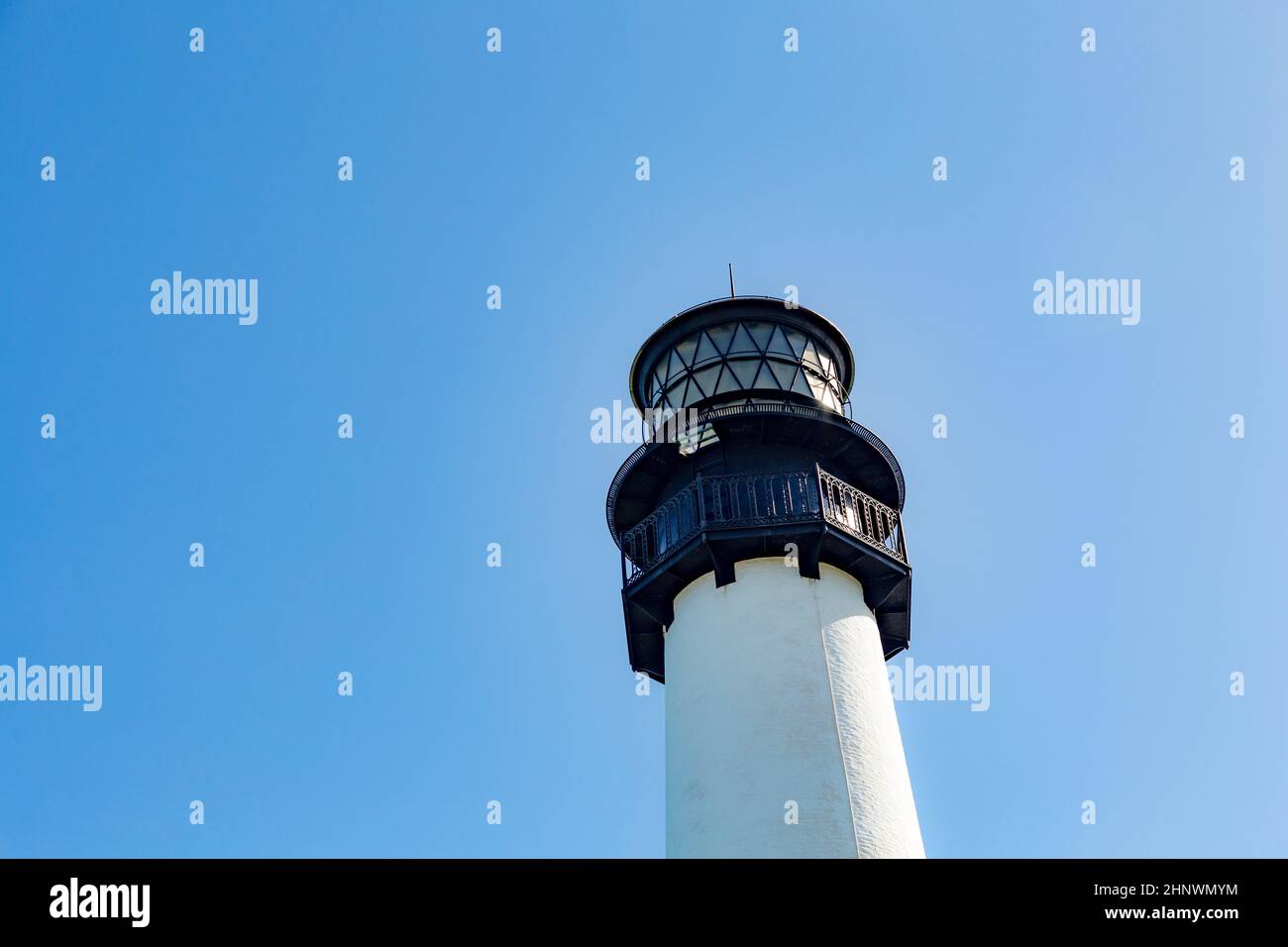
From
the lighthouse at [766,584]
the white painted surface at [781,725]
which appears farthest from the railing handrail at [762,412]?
the white painted surface at [781,725]

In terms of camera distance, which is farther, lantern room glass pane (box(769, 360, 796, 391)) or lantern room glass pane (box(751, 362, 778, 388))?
lantern room glass pane (box(769, 360, 796, 391))

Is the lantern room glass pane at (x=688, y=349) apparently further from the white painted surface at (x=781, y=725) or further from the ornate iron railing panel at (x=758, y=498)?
the white painted surface at (x=781, y=725)

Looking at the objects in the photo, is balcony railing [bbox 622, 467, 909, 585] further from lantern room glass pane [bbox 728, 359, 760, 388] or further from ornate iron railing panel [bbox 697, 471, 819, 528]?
lantern room glass pane [bbox 728, 359, 760, 388]

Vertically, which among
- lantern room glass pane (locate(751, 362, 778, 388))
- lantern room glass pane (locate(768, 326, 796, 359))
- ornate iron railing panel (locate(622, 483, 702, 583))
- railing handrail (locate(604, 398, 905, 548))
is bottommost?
ornate iron railing panel (locate(622, 483, 702, 583))

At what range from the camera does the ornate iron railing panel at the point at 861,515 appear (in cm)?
2389

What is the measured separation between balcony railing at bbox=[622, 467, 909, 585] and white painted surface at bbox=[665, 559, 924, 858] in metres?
0.99

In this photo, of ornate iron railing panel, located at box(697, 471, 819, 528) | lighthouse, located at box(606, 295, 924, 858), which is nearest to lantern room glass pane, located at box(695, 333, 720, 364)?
lighthouse, located at box(606, 295, 924, 858)

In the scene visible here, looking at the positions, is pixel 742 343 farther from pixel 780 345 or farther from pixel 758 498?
pixel 758 498

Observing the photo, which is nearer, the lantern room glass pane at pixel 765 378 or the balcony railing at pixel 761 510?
the balcony railing at pixel 761 510

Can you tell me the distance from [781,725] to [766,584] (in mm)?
3147

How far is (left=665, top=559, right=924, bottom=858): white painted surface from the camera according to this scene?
19.9m
